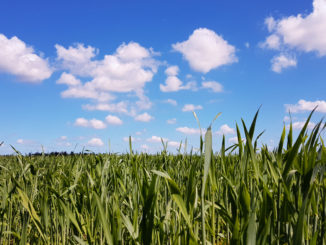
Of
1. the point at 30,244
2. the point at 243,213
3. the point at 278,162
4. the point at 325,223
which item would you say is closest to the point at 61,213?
the point at 30,244

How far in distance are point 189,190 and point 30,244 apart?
1.41 metres

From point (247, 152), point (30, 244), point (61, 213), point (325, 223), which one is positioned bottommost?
point (30, 244)

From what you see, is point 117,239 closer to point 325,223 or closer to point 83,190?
point 325,223

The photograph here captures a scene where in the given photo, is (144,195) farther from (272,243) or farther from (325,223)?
(325,223)

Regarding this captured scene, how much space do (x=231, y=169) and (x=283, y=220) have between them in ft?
2.84

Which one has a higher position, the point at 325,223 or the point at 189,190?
the point at 189,190

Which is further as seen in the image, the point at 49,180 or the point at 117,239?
the point at 49,180

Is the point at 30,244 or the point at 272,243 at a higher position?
the point at 272,243

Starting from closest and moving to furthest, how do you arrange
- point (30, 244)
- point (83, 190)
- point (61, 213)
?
point (61, 213), point (83, 190), point (30, 244)

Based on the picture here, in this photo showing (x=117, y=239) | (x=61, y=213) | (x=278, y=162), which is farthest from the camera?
(x=61, y=213)

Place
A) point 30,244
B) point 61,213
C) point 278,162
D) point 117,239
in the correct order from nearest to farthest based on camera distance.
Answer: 1. point 117,239
2. point 278,162
3. point 61,213
4. point 30,244

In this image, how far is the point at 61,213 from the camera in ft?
5.06

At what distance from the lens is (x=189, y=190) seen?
986mm

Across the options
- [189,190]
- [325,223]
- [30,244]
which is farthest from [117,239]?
[30,244]
